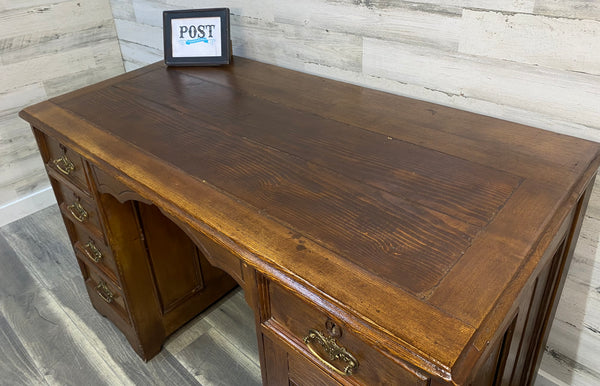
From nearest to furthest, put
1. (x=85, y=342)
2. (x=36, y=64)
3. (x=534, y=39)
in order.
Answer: (x=534, y=39) → (x=85, y=342) → (x=36, y=64)

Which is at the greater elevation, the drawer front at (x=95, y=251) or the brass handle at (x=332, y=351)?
the brass handle at (x=332, y=351)

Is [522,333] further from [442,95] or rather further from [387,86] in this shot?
[387,86]

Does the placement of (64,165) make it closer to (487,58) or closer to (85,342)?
(85,342)

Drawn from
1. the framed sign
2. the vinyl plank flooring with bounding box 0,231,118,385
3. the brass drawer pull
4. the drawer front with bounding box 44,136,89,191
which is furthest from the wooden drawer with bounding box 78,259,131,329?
the framed sign

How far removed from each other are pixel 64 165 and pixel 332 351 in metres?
0.94

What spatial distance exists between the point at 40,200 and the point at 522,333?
2150mm

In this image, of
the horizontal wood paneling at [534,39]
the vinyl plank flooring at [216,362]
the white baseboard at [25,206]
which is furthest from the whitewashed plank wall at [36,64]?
the horizontal wood paneling at [534,39]

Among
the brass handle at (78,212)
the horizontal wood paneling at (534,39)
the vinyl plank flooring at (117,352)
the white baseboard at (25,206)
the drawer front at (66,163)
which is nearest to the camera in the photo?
the horizontal wood paneling at (534,39)

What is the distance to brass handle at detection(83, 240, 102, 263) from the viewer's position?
55.7 inches

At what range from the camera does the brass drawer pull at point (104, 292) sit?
4.91 feet

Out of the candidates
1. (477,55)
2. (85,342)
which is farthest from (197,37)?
(85,342)

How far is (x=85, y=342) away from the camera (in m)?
1.58

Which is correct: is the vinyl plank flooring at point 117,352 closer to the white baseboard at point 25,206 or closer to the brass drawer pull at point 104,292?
the brass drawer pull at point 104,292

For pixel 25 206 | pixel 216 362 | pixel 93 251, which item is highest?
pixel 93 251
